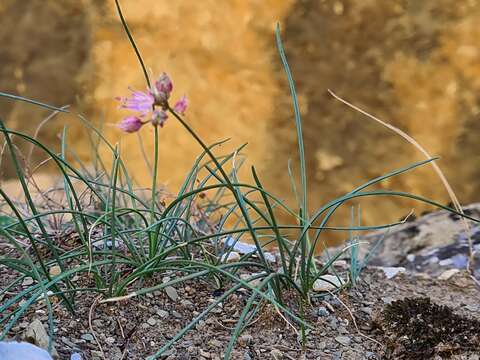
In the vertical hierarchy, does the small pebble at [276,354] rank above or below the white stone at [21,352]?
above

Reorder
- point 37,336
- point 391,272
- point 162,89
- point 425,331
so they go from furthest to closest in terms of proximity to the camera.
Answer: point 391,272, point 425,331, point 37,336, point 162,89

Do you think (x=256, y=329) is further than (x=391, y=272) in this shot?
No

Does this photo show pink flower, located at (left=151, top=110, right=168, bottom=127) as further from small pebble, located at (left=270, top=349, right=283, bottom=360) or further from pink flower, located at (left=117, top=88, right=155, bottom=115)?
small pebble, located at (left=270, top=349, right=283, bottom=360)

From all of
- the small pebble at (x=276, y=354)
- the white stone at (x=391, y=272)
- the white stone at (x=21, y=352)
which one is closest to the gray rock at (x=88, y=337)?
the white stone at (x=21, y=352)

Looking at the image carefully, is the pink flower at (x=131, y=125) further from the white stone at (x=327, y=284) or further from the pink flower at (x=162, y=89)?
the white stone at (x=327, y=284)

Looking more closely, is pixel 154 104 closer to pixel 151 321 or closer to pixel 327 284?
pixel 151 321

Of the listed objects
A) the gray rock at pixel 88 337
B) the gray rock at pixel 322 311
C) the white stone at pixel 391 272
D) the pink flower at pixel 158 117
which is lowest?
the gray rock at pixel 88 337

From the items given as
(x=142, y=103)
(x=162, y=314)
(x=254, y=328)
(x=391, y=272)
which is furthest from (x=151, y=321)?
(x=391, y=272)

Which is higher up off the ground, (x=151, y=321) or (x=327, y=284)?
(x=327, y=284)
